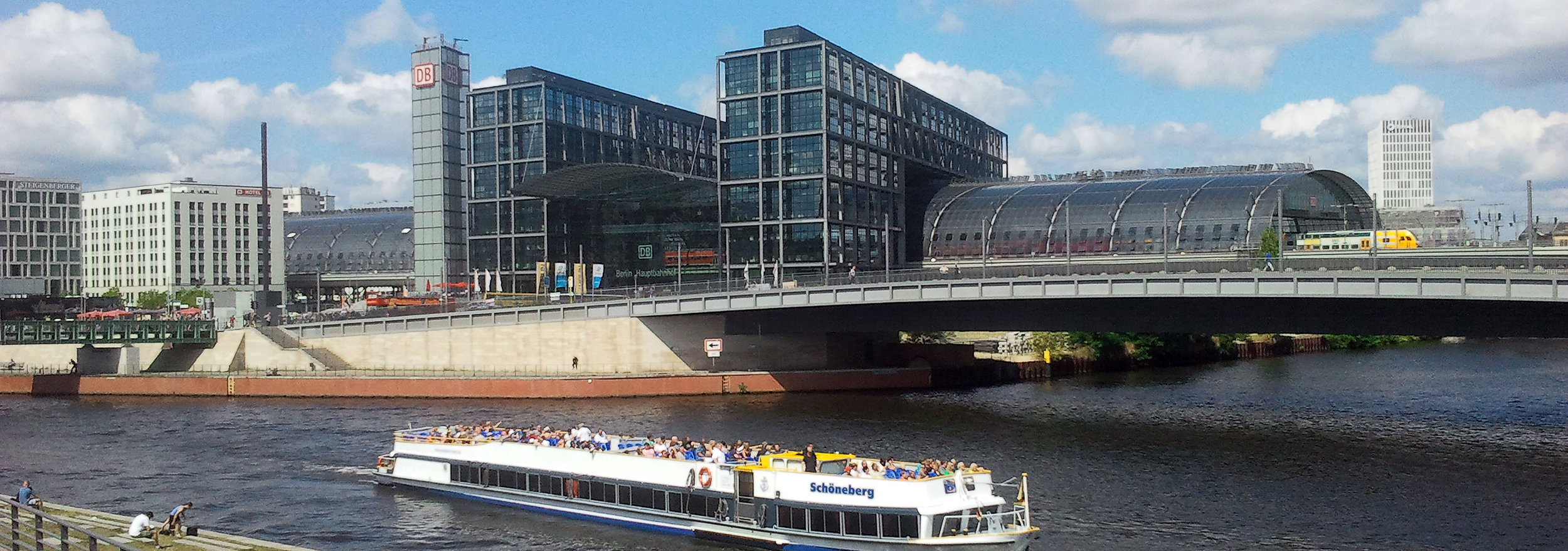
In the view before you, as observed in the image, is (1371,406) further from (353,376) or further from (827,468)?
(353,376)

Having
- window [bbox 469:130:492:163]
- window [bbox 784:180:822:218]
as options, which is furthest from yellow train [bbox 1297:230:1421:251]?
window [bbox 469:130:492:163]

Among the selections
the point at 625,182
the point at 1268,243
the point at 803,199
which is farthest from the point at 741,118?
the point at 1268,243

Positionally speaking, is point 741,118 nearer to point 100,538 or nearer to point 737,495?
point 737,495

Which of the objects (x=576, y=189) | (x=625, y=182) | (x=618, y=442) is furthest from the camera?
(x=576, y=189)

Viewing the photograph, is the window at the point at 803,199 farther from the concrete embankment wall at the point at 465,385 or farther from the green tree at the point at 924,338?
the concrete embankment wall at the point at 465,385

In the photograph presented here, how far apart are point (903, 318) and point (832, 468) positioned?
46068mm

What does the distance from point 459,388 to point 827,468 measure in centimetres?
5179

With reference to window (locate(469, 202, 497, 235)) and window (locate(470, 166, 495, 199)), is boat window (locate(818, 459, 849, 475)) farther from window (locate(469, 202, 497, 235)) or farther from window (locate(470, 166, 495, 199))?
window (locate(470, 166, 495, 199))

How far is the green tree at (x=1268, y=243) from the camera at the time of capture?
128 metres

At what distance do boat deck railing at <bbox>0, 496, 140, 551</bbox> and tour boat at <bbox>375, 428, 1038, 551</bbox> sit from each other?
1829 centimetres

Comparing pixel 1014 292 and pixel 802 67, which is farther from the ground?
pixel 802 67

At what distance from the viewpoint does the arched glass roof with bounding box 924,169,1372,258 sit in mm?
138625

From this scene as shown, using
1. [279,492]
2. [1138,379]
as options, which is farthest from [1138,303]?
[279,492]

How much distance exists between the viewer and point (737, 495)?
1750 inches
